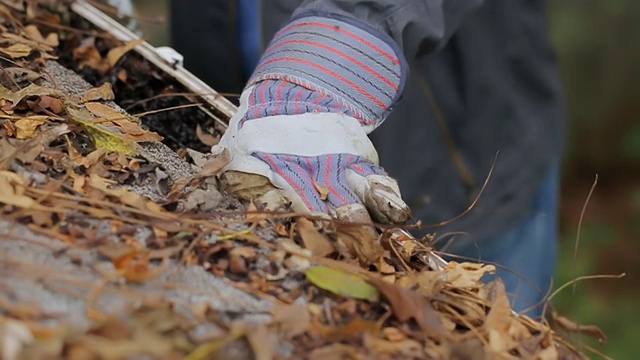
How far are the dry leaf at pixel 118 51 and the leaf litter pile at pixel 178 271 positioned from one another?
0.15 metres

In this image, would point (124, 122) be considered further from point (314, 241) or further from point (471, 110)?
point (471, 110)

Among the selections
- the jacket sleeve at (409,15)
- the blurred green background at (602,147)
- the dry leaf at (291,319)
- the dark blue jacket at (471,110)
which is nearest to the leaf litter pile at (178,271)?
the dry leaf at (291,319)

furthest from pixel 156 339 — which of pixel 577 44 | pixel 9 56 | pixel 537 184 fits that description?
pixel 577 44

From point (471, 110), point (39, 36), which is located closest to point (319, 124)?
point (39, 36)

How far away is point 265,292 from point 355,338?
80 millimetres

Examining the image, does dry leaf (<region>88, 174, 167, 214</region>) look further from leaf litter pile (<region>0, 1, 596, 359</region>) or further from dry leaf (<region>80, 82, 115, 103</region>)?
dry leaf (<region>80, 82, 115, 103</region>)

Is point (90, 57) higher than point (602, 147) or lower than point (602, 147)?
higher

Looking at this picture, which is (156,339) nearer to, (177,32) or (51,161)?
(51,161)

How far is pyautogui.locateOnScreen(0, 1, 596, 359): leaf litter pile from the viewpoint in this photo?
1.62 ft

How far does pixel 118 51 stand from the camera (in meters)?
0.95

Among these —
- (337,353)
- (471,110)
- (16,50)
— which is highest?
(16,50)

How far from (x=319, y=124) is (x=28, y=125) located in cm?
26

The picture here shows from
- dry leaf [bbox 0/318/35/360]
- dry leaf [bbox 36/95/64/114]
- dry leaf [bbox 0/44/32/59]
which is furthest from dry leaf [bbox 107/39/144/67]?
dry leaf [bbox 0/318/35/360]

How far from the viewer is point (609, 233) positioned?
2.93 meters
